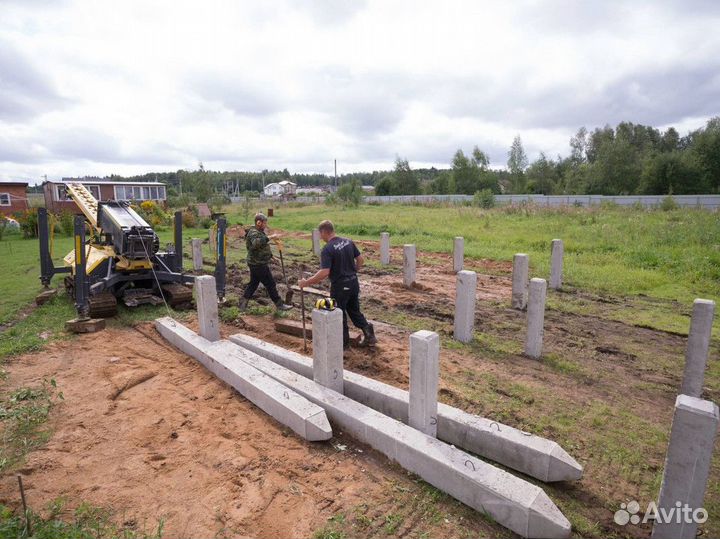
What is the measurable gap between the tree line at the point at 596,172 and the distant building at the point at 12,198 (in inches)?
539

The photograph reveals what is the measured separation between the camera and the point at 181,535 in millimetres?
3027

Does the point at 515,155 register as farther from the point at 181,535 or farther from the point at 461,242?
the point at 181,535

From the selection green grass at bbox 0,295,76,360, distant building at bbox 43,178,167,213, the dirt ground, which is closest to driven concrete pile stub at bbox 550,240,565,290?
the dirt ground

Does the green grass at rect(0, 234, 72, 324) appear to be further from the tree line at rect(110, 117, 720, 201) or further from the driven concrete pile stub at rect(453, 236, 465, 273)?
the tree line at rect(110, 117, 720, 201)

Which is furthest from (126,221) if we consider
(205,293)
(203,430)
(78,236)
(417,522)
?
(417,522)

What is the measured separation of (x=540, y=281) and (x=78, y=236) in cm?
742

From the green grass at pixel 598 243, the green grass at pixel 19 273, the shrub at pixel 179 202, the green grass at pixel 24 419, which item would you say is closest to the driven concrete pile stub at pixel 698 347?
the green grass at pixel 598 243

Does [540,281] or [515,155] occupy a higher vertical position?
[515,155]

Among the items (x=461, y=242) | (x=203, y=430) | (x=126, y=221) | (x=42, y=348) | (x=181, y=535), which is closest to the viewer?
(x=181, y=535)

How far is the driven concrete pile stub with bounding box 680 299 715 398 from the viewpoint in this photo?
5125mm

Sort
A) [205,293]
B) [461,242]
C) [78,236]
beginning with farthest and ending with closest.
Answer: [461,242] → [78,236] → [205,293]

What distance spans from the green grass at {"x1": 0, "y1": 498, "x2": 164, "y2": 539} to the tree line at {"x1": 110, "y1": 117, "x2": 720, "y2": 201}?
137 feet

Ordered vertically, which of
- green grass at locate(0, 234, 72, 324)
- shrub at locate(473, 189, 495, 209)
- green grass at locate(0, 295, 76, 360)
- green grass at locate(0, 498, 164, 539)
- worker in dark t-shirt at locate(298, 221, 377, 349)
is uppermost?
shrub at locate(473, 189, 495, 209)

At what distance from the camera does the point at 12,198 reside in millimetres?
32531
